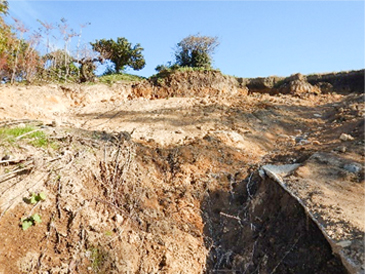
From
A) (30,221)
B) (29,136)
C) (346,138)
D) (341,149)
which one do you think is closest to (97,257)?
(30,221)

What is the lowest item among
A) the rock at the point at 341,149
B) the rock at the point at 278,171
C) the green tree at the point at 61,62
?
the rock at the point at 278,171

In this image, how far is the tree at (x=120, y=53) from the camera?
1195 centimetres

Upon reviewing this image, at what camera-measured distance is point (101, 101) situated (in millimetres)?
8367

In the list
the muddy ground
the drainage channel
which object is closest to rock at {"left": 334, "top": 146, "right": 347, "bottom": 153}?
the muddy ground

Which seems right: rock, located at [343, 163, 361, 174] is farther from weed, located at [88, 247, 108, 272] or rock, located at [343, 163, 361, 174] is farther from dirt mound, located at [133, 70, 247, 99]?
dirt mound, located at [133, 70, 247, 99]

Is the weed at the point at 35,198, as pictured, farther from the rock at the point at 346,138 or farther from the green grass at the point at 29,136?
the rock at the point at 346,138

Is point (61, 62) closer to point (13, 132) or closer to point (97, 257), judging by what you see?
point (13, 132)

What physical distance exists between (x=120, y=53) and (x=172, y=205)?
33.0ft

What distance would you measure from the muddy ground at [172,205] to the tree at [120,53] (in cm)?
739

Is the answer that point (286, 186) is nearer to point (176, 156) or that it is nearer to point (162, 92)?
point (176, 156)

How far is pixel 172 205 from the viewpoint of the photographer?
3.62 meters

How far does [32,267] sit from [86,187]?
93 cm

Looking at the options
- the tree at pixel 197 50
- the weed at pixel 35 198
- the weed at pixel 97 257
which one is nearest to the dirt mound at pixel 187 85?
the tree at pixel 197 50

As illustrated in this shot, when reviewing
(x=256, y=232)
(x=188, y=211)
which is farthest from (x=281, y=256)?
(x=188, y=211)
